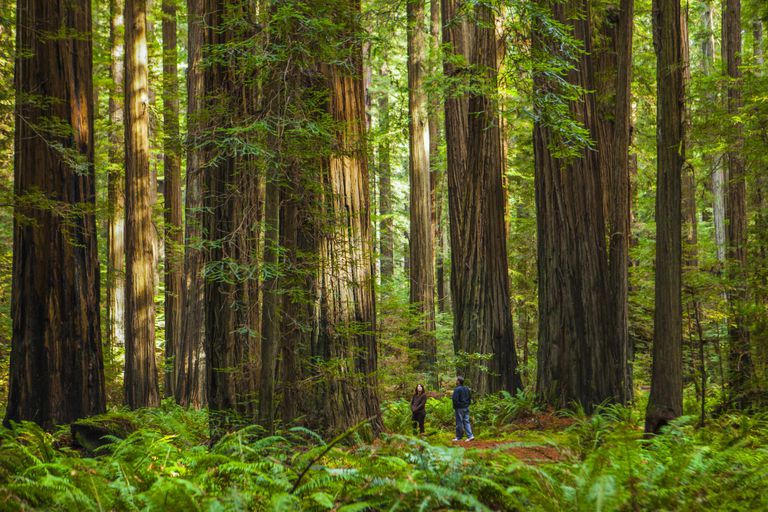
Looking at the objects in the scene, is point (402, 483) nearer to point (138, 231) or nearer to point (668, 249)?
point (668, 249)

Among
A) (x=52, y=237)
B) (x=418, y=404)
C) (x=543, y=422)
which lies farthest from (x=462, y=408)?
(x=52, y=237)

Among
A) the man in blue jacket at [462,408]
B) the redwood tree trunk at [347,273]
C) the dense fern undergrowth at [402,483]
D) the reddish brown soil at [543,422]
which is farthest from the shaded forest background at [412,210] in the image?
the dense fern undergrowth at [402,483]

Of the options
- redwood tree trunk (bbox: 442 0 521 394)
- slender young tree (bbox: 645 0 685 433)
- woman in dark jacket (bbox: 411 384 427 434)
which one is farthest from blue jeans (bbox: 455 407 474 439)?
slender young tree (bbox: 645 0 685 433)

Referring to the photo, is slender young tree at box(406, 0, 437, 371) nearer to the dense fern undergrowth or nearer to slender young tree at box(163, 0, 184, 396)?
slender young tree at box(163, 0, 184, 396)

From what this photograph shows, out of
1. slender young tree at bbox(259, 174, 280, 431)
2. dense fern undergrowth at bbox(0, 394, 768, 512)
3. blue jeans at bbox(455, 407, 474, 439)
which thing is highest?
slender young tree at bbox(259, 174, 280, 431)

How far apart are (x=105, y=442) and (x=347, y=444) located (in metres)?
2.56

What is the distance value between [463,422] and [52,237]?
265 inches

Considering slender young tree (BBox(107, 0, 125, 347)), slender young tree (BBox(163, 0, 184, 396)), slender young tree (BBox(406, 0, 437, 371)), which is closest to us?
slender young tree (BBox(163, 0, 184, 396))

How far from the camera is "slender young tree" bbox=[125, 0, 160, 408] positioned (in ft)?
49.2

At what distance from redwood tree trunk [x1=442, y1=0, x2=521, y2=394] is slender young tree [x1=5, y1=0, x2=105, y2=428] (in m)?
6.91

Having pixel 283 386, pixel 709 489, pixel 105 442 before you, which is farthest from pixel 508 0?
pixel 105 442

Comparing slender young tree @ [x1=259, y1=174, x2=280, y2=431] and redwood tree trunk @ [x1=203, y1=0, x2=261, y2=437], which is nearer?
slender young tree @ [x1=259, y1=174, x2=280, y2=431]

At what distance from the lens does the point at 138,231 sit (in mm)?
15180

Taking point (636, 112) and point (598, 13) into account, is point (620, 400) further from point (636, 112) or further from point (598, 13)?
point (636, 112)
